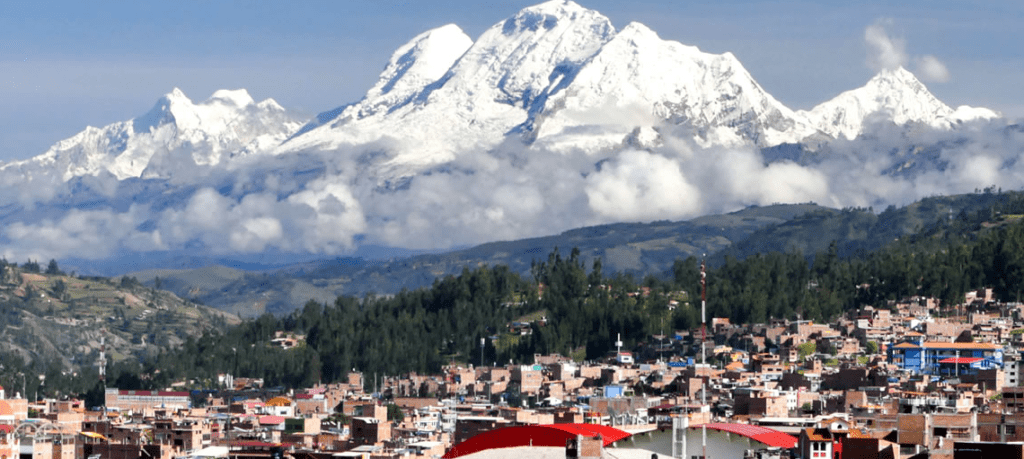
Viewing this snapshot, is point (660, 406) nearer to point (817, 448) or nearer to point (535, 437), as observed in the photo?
point (535, 437)

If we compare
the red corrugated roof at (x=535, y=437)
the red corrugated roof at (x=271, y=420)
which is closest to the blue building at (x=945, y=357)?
the red corrugated roof at (x=271, y=420)

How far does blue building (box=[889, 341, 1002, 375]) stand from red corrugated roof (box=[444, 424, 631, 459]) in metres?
81.5

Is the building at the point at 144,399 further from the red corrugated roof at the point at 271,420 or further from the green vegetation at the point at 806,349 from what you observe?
the green vegetation at the point at 806,349

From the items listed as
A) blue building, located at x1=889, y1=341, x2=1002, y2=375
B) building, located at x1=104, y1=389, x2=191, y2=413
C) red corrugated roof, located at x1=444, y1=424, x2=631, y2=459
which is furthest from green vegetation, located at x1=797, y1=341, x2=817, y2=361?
red corrugated roof, located at x1=444, y1=424, x2=631, y2=459

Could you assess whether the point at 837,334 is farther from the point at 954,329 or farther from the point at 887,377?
the point at 887,377

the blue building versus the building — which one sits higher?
the blue building

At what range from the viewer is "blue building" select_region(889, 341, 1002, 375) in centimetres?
14886

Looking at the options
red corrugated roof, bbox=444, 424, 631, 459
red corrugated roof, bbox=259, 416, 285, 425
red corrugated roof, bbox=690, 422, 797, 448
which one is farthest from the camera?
red corrugated roof, bbox=259, 416, 285, 425

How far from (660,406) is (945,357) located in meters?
40.5

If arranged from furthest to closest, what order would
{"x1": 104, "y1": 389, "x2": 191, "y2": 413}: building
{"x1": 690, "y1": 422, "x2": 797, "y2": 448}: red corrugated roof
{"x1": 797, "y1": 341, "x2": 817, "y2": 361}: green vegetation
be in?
{"x1": 104, "y1": 389, "x2": 191, "y2": 413}: building, {"x1": 797, "y1": 341, "x2": 817, "y2": 361}: green vegetation, {"x1": 690, "y1": 422, "x2": 797, "y2": 448}: red corrugated roof

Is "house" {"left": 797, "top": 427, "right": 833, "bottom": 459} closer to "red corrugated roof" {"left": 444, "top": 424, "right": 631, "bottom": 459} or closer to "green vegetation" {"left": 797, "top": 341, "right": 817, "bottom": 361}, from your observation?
"red corrugated roof" {"left": 444, "top": 424, "right": 631, "bottom": 459}

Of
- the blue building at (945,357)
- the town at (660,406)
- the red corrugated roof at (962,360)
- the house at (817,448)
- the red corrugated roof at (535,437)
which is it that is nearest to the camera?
the house at (817,448)

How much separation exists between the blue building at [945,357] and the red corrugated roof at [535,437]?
81482 millimetres

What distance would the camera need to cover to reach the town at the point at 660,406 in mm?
62781
